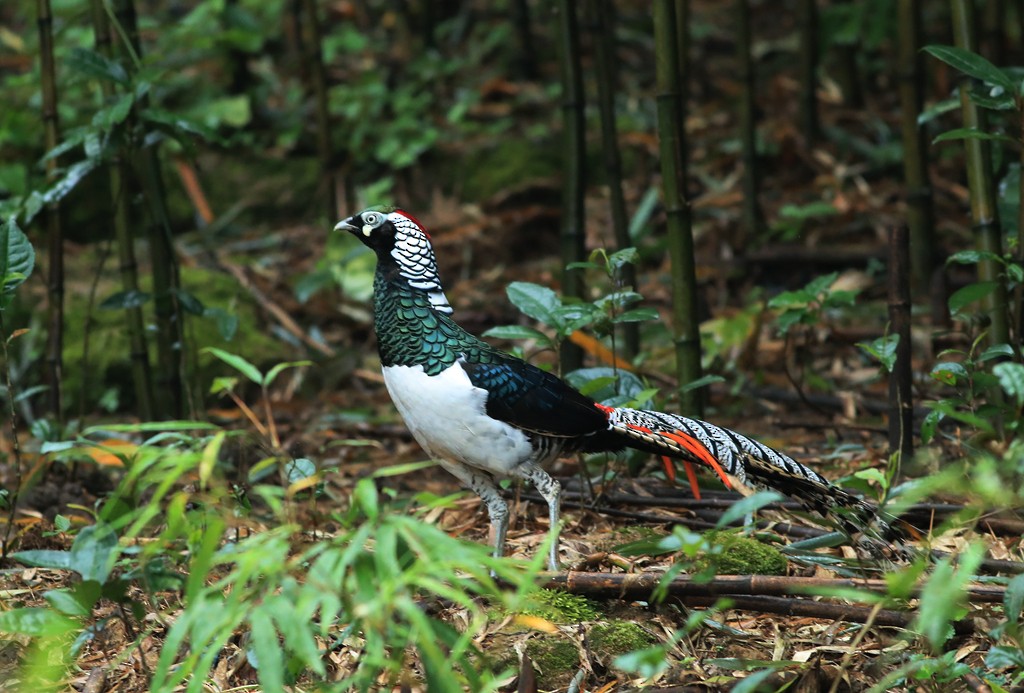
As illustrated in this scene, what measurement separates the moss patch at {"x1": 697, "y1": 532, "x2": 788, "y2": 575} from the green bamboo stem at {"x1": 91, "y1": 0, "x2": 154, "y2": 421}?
2.48 meters

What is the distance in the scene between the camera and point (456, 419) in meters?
3.29

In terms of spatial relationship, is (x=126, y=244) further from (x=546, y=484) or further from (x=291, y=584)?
(x=291, y=584)

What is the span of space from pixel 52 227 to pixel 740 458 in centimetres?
286

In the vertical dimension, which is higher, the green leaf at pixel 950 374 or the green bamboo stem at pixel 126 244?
the green bamboo stem at pixel 126 244

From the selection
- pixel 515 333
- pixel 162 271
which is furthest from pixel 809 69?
pixel 162 271

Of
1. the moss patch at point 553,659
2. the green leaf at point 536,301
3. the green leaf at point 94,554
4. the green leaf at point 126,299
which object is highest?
the green leaf at point 126,299

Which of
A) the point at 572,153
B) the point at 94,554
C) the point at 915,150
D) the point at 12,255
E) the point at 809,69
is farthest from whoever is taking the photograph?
the point at 809,69

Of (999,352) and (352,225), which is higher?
(352,225)

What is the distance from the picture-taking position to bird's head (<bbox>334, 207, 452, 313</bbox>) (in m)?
3.51

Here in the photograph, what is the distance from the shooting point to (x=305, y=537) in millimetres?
3725

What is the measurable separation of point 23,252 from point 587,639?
6.21 feet

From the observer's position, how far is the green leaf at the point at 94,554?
99.9 inches

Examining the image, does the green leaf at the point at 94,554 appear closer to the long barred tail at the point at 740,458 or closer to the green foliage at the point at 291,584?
the green foliage at the point at 291,584

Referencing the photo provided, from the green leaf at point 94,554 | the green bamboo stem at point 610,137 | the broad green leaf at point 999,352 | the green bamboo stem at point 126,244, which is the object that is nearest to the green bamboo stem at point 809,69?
the green bamboo stem at point 610,137
